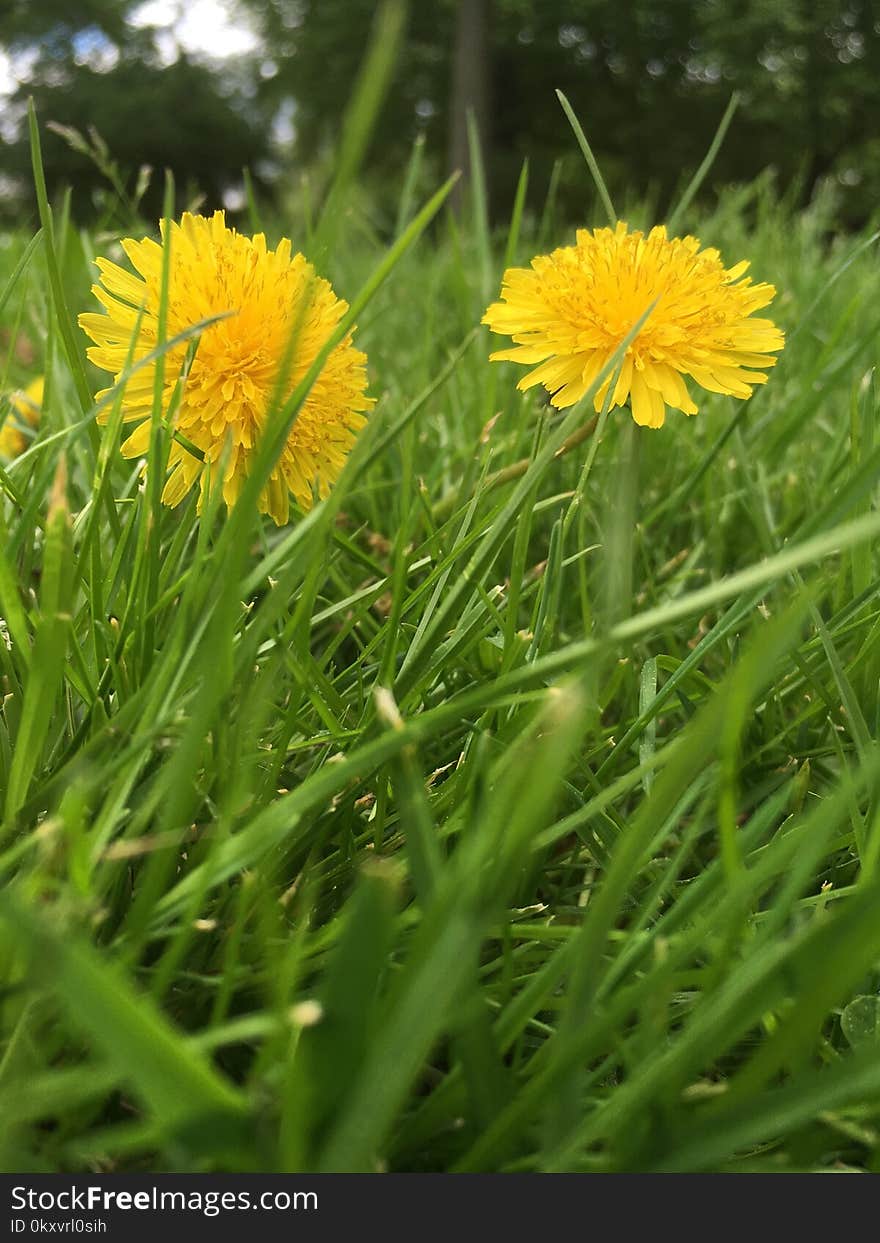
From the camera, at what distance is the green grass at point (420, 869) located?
22 centimetres

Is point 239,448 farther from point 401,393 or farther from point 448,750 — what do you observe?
point 401,393

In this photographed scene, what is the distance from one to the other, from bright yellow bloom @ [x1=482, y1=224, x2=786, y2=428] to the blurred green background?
712cm

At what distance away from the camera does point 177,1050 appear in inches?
8.1

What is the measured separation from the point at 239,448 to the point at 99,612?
101 mm

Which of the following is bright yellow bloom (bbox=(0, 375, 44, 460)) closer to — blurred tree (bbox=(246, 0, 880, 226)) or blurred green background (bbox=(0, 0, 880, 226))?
blurred green background (bbox=(0, 0, 880, 226))

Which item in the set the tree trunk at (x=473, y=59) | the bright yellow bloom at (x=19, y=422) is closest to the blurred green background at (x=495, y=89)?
the tree trunk at (x=473, y=59)

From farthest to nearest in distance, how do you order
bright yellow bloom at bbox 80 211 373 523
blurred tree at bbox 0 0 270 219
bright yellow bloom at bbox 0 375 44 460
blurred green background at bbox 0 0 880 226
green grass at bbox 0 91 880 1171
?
blurred tree at bbox 0 0 270 219 → blurred green background at bbox 0 0 880 226 → bright yellow bloom at bbox 0 375 44 460 → bright yellow bloom at bbox 80 211 373 523 → green grass at bbox 0 91 880 1171

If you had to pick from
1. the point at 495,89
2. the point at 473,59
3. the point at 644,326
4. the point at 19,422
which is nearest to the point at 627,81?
the point at 495,89

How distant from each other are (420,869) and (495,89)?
12092 mm

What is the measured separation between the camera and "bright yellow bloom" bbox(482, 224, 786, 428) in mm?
446

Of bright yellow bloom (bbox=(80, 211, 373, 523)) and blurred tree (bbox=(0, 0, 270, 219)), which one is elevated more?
blurred tree (bbox=(0, 0, 270, 219))

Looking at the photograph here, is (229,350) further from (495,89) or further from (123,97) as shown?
(123,97)

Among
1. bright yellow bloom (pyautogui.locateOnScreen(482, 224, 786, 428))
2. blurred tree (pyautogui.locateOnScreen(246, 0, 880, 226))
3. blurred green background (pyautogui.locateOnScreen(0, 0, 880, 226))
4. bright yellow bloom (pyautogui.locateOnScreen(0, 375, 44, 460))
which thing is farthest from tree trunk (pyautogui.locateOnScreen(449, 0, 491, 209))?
bright yellow bloom (pyautogui.locateOnScreen(482, 224, 786, 428))

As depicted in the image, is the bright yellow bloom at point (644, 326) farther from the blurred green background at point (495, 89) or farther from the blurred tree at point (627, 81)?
the blurred tree at point (627, 81)
